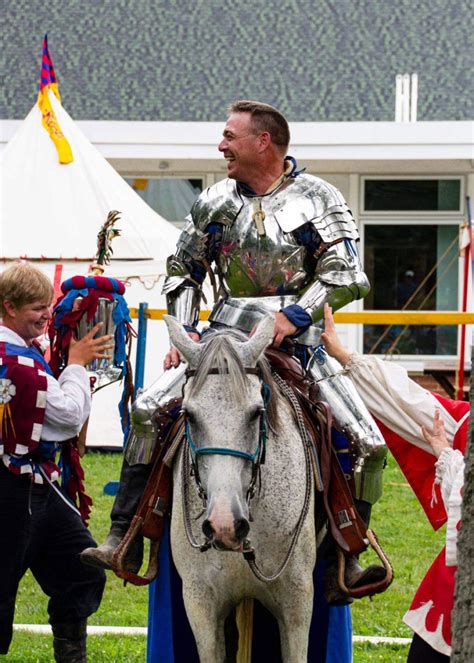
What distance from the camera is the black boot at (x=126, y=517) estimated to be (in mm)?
4258

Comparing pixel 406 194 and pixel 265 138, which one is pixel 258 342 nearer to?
pixel 265 138

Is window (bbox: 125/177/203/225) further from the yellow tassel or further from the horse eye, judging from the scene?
the horse eye

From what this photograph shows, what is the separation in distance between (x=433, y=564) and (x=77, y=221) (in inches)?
298

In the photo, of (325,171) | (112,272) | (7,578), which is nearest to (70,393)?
(7,578)

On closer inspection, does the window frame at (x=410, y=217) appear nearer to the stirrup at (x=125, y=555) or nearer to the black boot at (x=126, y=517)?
the black boot at (x=126, y=517)

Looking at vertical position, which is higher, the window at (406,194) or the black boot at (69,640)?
the window at (406,194)

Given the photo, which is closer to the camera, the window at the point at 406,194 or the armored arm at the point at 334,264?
the armored arm at the point at 334,264

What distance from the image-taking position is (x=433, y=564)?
13.7ft

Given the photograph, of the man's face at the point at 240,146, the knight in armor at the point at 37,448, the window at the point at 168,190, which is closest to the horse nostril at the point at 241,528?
the knight in armor at the point at 37,448

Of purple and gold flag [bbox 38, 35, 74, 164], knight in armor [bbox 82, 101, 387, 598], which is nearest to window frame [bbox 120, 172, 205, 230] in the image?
purple and gold flag [bbox 38, 35, 74, 164]

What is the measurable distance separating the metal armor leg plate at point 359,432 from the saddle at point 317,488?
6 centimetres

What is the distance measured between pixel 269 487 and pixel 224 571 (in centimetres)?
29

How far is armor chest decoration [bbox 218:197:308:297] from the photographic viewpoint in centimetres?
436

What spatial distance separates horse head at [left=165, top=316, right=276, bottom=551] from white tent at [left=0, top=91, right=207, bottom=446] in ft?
23.9
